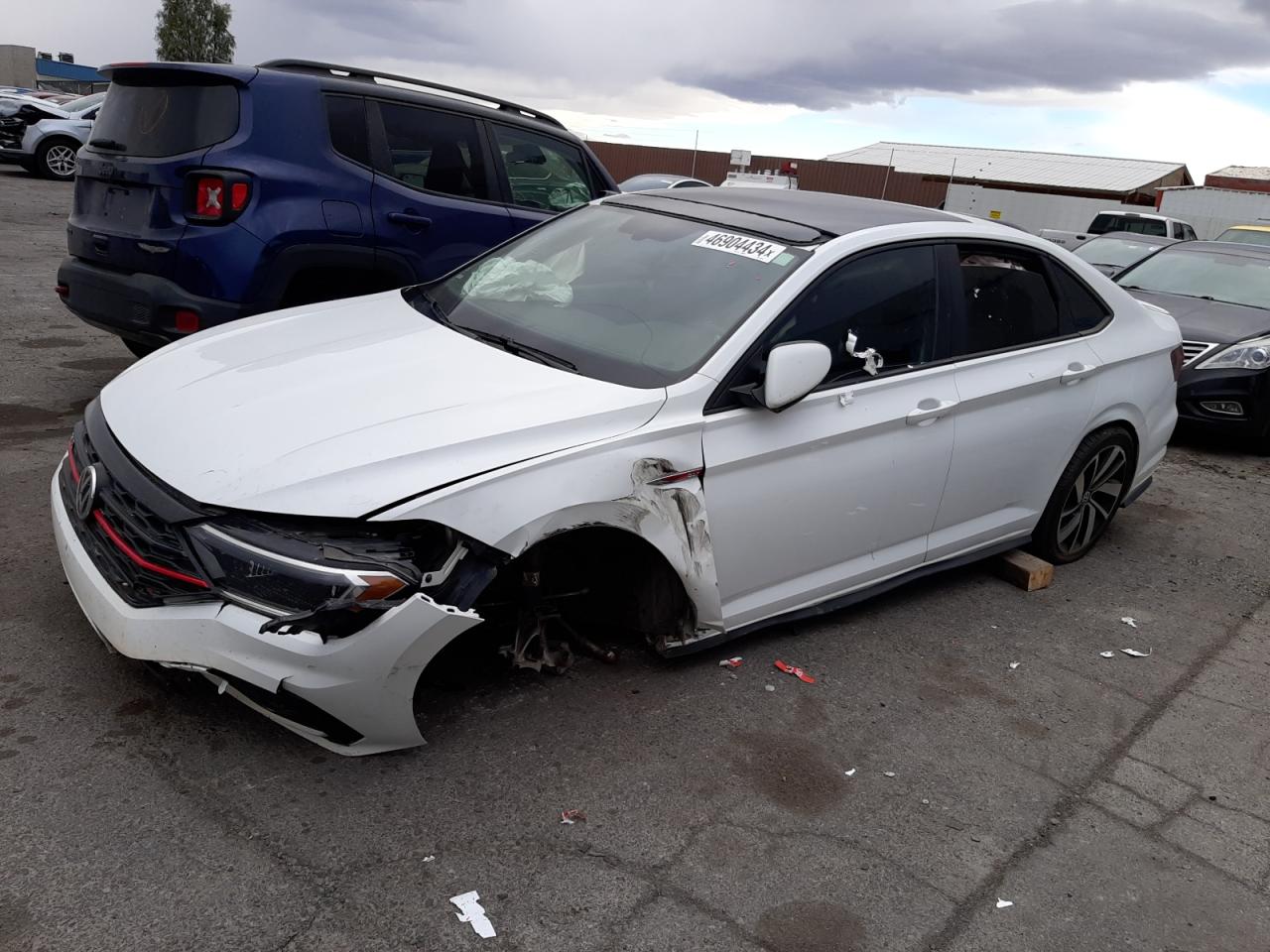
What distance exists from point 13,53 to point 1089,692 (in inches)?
2872

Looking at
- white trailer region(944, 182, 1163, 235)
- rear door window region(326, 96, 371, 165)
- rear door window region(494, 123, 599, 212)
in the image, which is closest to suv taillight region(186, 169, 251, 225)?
rear door window region(326, 96, 371, 165)

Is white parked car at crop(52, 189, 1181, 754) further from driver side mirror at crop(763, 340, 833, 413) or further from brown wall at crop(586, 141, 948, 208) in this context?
brown wall at crop(586, 141, 948, 208)

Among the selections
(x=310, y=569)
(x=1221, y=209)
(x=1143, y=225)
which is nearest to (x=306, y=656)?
(x=310, y=569)

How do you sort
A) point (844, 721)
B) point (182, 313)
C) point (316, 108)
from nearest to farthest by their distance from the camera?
point (844, 721), point (182, 313), point (316, 108)

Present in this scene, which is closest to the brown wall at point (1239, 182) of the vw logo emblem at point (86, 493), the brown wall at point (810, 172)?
the brown wall at point (810, 172)

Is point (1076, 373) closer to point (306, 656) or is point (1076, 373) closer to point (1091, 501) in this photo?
point (1091, 501)

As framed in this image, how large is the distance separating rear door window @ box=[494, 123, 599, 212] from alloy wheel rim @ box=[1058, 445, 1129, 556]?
3.66m

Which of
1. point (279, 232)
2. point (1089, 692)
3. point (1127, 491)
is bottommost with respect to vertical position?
point (1089, 692)

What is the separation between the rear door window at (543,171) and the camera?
652 centimetres

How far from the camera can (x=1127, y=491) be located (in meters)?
5.34

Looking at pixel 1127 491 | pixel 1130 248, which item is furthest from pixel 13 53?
pixel 1127 491

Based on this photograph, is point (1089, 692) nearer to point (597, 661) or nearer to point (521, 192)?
point (597, 661)

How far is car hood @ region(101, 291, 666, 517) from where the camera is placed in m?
2.79

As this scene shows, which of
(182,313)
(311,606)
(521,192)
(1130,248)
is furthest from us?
(1130,248)
